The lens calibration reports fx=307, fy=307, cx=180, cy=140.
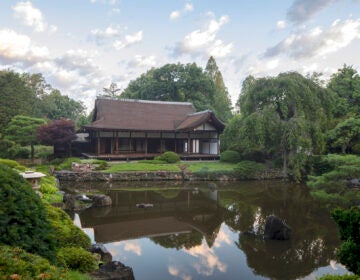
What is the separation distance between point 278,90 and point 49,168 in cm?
1733

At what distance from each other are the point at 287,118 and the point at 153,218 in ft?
52.9

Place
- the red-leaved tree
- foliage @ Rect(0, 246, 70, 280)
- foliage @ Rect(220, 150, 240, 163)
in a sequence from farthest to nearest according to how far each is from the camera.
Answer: foliage @ Rect(220, 150, 240, 163), the red-leaved tree, foliage @ Rect(0, 246, 70, 280)

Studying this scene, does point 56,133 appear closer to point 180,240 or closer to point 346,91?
point 180,240

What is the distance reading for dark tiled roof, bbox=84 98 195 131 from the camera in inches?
1077

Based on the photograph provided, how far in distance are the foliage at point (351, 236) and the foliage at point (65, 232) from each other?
5270 mm

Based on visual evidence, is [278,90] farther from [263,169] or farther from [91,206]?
[91,206]

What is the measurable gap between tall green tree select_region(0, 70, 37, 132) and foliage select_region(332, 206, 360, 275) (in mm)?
29766

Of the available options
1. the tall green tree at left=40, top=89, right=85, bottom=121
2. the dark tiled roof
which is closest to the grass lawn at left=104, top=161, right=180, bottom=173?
the dark tiled roof

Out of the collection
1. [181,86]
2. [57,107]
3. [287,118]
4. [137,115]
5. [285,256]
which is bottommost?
[285,256]

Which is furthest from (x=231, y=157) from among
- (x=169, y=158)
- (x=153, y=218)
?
(x=153, y=218)

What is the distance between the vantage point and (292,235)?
9.53 metres

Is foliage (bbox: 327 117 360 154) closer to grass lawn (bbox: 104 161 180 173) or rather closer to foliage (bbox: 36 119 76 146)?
grass lawn (bbox: 104 161 180 173)

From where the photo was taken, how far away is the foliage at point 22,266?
3.28m

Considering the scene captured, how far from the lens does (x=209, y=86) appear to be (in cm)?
4144
